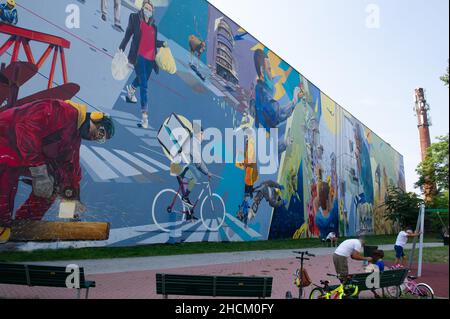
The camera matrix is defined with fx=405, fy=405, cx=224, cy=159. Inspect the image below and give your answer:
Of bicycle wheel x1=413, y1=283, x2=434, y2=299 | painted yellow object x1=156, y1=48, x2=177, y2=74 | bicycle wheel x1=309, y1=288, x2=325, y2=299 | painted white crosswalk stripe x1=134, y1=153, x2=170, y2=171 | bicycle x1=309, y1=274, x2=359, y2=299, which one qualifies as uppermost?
painted yellow object x1=156, y1=48, x2=177, y2=74

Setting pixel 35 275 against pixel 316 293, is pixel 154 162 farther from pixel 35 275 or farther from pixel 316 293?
pixel 316 293

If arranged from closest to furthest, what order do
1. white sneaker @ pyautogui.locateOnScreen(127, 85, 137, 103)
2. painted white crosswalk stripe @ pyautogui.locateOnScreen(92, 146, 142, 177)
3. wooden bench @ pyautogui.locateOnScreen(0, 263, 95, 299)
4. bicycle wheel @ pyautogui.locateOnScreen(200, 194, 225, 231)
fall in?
wooden bench @ pyautogui.locateOnScreen(0, 263, 95, 299), painted white crosswalk stripe @ pyautogui.locateOnScreen(92, 146, 142, 177), white sneaker @ pyautogui.locateOnScreen(127, 85, 137, 103), bicycle wheel @ pyautogui.locateOnScreen(200, 194, 225, 231)

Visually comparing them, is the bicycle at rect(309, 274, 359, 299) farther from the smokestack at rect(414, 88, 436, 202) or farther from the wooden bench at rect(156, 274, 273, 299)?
the smokestack at rect(414, 88, 436, 202)

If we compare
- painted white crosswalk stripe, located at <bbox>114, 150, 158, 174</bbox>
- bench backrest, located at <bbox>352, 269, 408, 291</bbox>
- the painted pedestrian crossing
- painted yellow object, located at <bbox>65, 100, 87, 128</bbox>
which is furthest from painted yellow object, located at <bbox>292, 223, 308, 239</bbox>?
bench backrest, located at <bbox>352, 269, 408, 291</bbox>

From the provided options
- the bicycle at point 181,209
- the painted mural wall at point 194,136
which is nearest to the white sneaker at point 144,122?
the painted mural wall at point 194,136

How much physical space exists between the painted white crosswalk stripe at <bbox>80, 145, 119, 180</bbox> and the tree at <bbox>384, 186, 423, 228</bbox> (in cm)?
3693

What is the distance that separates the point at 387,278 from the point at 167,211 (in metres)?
13.9

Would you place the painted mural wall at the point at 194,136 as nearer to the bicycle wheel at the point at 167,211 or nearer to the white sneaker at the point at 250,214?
the bicycle wheel at the point at 167,211

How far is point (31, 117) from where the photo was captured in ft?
50.5

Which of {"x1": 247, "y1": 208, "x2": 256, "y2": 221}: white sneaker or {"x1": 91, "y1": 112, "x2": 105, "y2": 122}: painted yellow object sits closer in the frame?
{"x1": 91, "y1": 112, "x2": 105, "y2": 122}: painted yellow object

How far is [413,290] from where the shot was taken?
8.43 m

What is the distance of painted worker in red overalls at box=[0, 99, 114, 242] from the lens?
48.0ft

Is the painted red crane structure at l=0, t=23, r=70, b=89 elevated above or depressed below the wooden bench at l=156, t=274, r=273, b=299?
above
